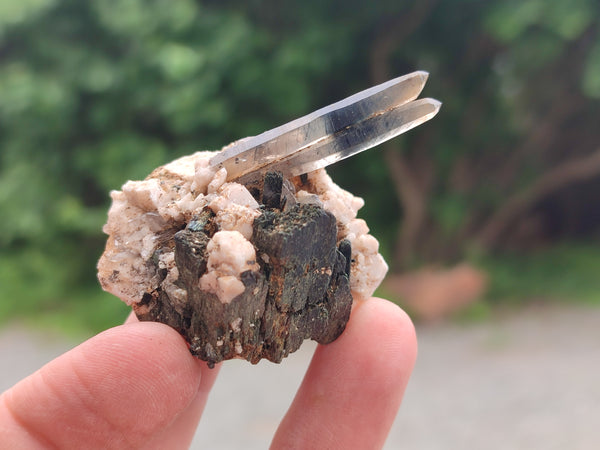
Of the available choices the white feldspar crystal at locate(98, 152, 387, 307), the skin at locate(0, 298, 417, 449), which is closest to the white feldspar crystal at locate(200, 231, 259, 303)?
the white feldspar crystal at locate(98, 152, 387, 307)

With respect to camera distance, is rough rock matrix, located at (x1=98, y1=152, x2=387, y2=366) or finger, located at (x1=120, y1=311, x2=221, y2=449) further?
finger, located at (x1=120, y1=311, x2=221, y2=449)

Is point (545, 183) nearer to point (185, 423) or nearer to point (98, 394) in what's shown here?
point (185, 423)

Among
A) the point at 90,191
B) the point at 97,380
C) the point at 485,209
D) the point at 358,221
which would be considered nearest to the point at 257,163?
the point at 358,221

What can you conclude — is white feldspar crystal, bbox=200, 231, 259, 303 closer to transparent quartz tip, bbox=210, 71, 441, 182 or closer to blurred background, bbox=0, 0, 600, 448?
transparent quartz tip, bbox=210, 71, 441, 182

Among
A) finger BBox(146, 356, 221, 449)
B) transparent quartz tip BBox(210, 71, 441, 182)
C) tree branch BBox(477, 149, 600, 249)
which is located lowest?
tree branch BBox(477, 149, 600, 249)

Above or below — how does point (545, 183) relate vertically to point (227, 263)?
below

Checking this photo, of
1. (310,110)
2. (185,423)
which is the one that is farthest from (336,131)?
(310,110)
